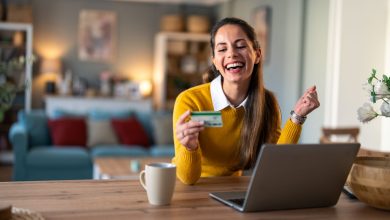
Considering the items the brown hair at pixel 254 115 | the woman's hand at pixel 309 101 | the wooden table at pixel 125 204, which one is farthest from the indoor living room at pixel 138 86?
the woman's hand at pixel 309 101

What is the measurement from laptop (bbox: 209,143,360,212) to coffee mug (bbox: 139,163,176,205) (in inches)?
5.7

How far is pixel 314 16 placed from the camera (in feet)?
17.8

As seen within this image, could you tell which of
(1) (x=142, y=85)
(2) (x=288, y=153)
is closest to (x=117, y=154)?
(1) (x=142, y=85)

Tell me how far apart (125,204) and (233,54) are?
0.72m

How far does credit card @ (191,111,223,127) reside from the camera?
133cm

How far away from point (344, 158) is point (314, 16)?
438 centimetres

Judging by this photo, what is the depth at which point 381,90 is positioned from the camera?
4.25ft

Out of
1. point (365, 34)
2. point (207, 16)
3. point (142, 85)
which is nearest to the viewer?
point (365, 34)

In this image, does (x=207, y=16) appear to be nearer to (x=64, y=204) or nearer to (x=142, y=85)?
(x=142, y=85)

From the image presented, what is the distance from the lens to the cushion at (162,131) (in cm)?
583

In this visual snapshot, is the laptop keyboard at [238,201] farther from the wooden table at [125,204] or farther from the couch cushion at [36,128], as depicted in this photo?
the couch cushion at [36,128]

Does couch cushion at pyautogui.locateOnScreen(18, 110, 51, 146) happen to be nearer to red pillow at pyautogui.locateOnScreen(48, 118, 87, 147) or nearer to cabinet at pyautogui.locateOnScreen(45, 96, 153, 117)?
red pillow at pyautogui.locateOnScreen(48, 118, 87, 147)

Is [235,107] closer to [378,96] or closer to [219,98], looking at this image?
[219,98]

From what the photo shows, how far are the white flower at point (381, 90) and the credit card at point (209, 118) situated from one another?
405mm
